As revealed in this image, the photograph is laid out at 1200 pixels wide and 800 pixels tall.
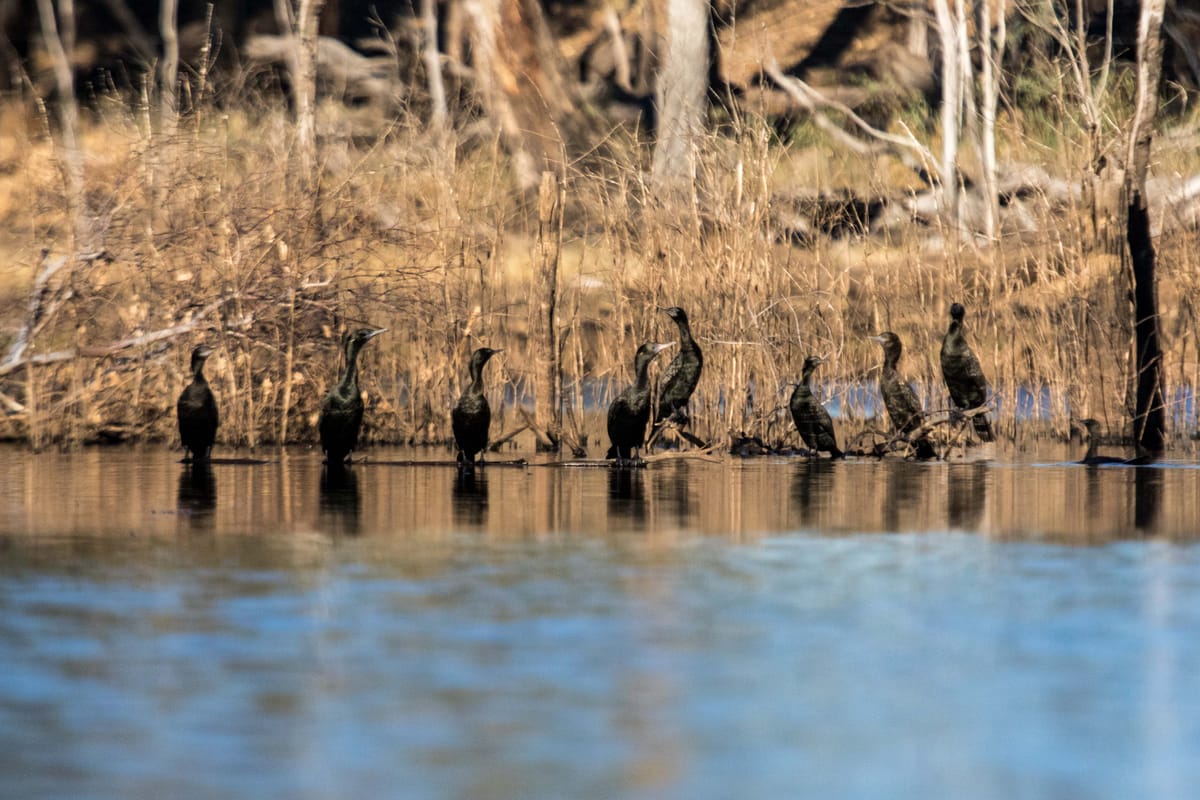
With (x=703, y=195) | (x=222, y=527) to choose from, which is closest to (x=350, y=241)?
(x=703, y=195)

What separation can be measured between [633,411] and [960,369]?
3.08 metres

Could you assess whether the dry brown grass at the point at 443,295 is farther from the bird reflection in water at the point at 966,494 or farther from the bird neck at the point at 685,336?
the bird reflection in water at the point at 966,494

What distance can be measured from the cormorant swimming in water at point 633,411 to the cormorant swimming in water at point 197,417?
2.77 meters

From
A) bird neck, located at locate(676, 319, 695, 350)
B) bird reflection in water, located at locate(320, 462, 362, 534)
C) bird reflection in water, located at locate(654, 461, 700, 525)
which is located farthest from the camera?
bird neck, located at locate(676, 319, 695, 350)

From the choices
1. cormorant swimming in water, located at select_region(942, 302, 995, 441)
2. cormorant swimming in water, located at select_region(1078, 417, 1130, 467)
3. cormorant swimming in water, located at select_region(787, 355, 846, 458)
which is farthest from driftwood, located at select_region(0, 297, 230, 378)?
cormorant swimming in water, located at select_region(1078, 417, 1130, 467)

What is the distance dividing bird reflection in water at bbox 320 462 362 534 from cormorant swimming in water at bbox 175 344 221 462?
0.88 meters

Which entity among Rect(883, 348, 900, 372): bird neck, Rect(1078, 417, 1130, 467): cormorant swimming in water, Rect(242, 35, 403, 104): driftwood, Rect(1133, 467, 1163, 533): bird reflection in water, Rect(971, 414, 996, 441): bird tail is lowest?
Rect(1133, 467, 1163, 533): bird reflection in water

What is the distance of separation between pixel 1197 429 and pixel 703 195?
4.53 metres

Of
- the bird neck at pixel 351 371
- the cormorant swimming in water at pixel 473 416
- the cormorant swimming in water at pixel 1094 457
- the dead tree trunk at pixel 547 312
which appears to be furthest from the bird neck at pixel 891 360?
the bird neck at pixel 351 371

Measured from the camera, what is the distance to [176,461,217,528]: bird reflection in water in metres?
9.64

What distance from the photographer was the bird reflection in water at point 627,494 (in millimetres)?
10008

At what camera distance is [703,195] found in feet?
51.6

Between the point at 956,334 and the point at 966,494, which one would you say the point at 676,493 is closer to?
the point at 966,494

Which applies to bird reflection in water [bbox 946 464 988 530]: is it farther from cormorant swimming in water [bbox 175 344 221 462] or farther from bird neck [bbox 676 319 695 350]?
cormorant swimming in water [bbox 175 344 221 462]
